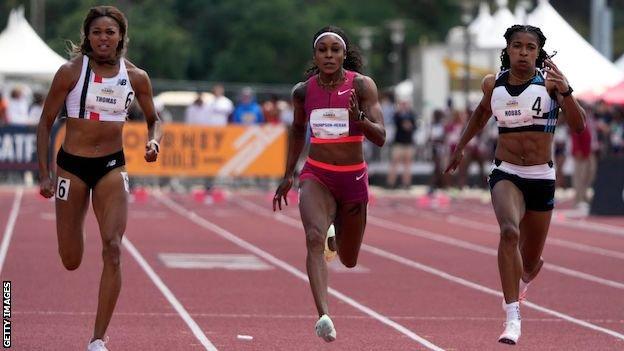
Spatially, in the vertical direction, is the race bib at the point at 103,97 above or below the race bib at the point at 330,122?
above

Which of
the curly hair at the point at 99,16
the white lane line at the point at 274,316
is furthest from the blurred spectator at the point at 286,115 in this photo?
the curly hair at the point at 99,16

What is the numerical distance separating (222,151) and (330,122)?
69.4 ft

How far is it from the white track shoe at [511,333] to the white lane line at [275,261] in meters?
0.72

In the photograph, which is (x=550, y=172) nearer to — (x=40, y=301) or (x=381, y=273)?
(x=40, y=301)

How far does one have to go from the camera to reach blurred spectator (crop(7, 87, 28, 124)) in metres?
31.3

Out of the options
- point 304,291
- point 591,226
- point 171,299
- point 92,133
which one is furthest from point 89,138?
point 591,226

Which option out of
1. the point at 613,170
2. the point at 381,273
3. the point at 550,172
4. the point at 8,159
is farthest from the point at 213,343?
the point at 8,159

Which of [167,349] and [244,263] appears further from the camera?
[244,263]

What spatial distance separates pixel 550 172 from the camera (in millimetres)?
10922

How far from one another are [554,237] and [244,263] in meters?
6.15

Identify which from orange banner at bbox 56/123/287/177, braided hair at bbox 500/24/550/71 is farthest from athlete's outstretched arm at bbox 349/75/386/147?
orange banner at bbox 56/123/287/177

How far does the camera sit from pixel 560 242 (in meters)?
21.3

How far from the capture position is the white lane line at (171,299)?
11.0 meters

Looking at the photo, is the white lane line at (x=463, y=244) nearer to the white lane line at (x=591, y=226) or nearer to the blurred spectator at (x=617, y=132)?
the white lane line at (x=591, y=226)
